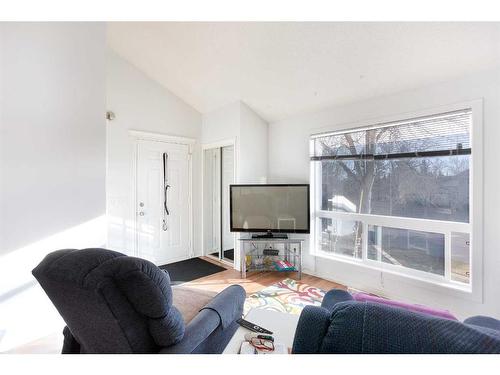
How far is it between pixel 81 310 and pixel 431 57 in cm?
292

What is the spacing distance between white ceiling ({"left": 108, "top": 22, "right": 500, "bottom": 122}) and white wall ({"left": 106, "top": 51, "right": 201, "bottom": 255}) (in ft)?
0.73

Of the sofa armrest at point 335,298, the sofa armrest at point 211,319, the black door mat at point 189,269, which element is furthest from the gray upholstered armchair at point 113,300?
the black door mat at point 189,269

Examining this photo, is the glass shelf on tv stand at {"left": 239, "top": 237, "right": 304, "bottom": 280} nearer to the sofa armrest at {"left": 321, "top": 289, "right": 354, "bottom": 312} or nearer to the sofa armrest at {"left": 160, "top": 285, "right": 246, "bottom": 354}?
the sofa armrest at {"left": 160, "top": 285, "right": 246, "bottom": 354}

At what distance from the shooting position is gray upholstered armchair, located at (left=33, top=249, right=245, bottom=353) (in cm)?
86

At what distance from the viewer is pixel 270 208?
3.16m

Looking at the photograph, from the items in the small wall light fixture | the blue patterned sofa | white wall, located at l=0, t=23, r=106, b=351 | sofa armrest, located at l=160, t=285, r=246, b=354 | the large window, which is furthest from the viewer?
the small wall light fixture

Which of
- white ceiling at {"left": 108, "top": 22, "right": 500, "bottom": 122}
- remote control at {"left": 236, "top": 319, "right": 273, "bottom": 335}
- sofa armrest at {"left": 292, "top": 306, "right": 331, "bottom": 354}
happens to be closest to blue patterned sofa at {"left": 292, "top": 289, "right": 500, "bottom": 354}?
sofa armrest at {"left": 292, "top": 306, "right": 331, "bottom": 354}

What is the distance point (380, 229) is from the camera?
8.57 ft

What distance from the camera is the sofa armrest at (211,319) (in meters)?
1.03

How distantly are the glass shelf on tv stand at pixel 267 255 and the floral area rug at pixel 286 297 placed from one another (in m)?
0.27

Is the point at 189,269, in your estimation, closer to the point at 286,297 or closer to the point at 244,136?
the point at 286,297

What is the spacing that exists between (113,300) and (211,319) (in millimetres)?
544
